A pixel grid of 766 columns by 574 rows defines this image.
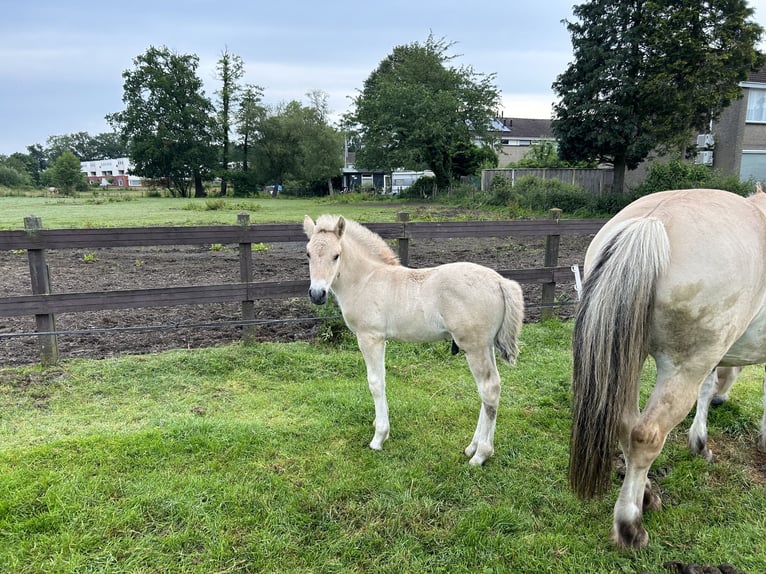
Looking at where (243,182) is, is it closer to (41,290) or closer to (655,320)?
(41,290)

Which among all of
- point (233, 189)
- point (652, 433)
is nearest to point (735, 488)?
point (652, 433)

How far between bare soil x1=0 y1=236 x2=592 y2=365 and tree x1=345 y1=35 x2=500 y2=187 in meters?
19.3

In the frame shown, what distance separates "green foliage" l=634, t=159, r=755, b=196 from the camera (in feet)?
52.7

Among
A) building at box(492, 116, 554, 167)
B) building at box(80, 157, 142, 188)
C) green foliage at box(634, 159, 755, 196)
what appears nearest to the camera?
green foliage at box(634, 159, 755, 196)

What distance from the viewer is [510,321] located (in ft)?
9.85

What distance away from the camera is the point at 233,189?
151ft

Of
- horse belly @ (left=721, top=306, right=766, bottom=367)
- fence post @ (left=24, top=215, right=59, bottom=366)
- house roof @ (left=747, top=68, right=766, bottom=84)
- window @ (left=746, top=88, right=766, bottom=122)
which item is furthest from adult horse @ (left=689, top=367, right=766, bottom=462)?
house roof @ (left=747, top=68, right=766, bottom=84)

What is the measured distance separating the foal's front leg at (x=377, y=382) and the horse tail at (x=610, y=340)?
4.43 ft

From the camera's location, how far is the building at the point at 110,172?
88.9m

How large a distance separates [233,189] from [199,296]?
44.6 m

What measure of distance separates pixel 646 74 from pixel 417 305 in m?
18.9

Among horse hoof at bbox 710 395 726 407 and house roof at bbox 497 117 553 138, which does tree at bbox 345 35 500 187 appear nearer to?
house roof at bbox 497 117 553 138

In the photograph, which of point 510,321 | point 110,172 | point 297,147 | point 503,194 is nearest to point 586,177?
point 503,194

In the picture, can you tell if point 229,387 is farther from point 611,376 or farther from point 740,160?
point 740,160
